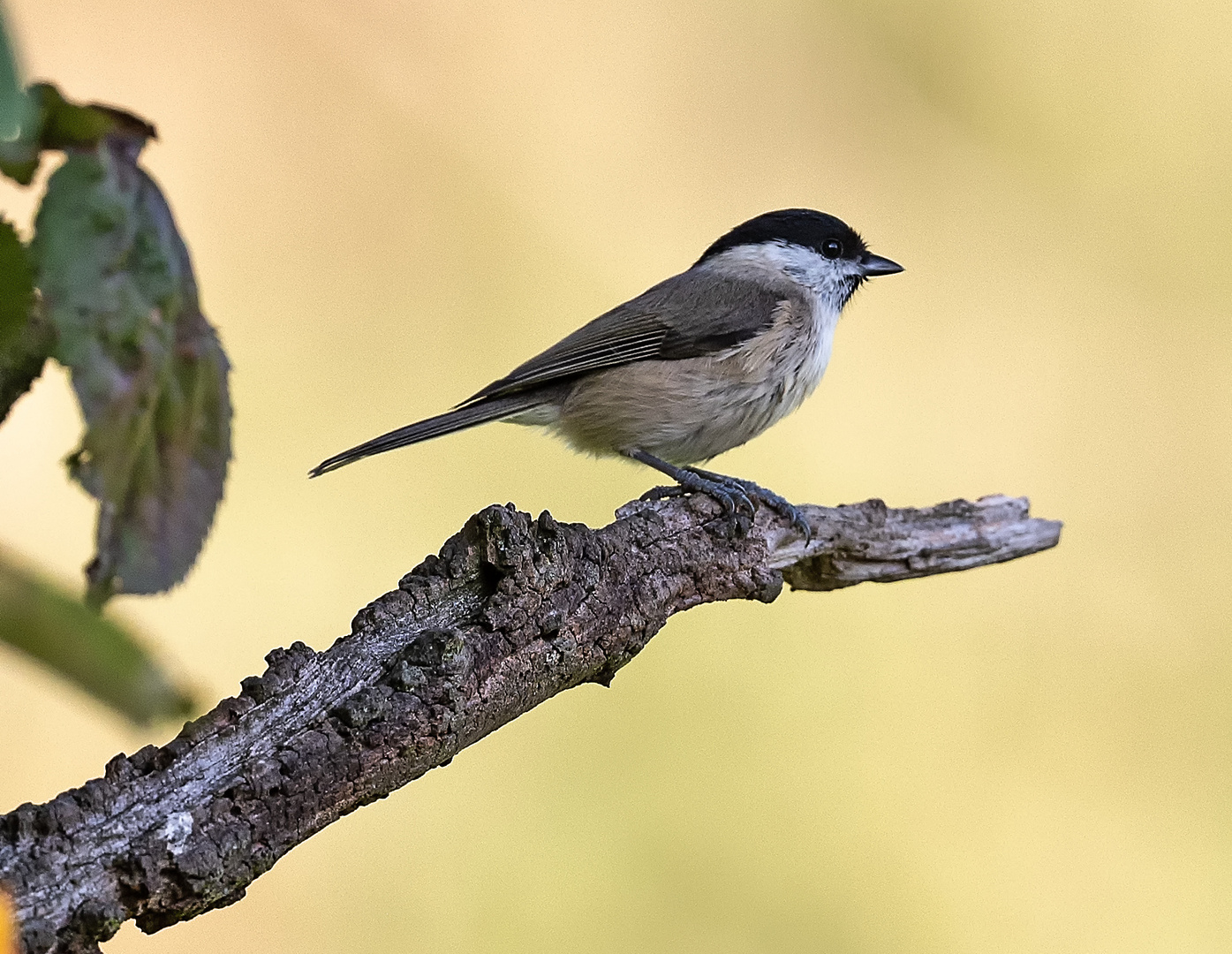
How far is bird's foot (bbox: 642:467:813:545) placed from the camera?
2.65m

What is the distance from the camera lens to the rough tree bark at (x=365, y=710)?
4.37 ft

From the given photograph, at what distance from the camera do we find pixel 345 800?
1573 millimetres

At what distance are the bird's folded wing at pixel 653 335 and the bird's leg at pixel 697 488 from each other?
0.27m

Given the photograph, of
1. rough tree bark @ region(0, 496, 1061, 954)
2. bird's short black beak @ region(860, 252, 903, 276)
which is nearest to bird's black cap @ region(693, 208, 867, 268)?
bird's short black beak @ region(860, 252, 903, 276)

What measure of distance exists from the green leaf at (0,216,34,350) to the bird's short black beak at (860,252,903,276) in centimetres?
309

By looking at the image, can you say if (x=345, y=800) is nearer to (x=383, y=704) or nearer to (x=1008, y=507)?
(x=383, y=704)

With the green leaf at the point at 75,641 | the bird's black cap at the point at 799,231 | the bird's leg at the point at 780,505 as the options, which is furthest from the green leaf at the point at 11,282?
the bird's black cap at the point at 799,231

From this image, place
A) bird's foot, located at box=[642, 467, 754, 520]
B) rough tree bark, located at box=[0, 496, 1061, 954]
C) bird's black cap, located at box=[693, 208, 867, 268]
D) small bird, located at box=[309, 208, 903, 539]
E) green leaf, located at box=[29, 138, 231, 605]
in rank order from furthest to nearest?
1. bird's black cap, located at box=[693, 208, 867, 268]
2. small bird, located at box=[309, 208, 903, 539]
3. bird's foot, located at box=[642, 467, 754, 520]
4. rough tree bark, located at box=[0, 496, 1061, 954]
5. green leaf, located at box=[29, 138, 231, 605]

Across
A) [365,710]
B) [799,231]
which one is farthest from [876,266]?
[365,710]

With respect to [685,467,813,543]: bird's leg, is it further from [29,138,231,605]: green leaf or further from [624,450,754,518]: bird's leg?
[29,138,231,605]: green leaf

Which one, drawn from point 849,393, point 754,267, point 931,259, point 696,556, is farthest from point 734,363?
point 931,259

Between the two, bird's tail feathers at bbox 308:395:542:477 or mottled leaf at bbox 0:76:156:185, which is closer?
mottled leaf at bbox 0:76:156:185

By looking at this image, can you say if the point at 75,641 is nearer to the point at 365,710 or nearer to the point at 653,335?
the point at 365,710

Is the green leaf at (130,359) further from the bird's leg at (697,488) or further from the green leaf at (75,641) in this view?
the bird's leg at (697,488)
